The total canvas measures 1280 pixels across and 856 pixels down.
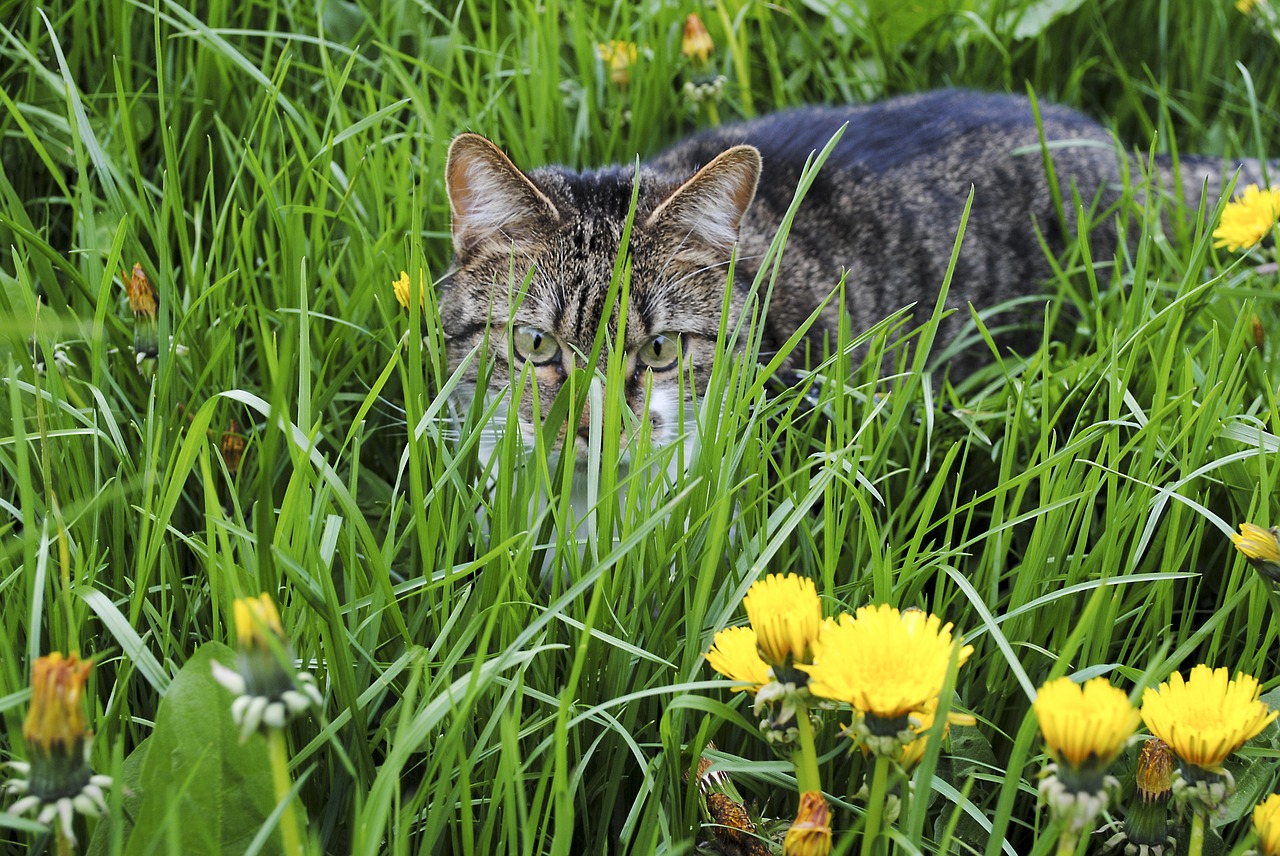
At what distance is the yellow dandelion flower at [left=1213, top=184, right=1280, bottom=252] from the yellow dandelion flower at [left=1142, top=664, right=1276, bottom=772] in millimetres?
1054

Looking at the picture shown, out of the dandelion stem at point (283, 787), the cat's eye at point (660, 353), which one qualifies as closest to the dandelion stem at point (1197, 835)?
the dandelion stem at point (283, 787)

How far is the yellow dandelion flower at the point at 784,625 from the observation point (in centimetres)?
88

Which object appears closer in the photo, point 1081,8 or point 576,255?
point 576,255

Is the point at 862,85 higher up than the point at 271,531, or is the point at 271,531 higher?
the point at 862,85

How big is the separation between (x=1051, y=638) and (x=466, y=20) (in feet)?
6.97

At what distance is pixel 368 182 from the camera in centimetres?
204

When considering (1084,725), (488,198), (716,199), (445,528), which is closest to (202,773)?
(445,528)

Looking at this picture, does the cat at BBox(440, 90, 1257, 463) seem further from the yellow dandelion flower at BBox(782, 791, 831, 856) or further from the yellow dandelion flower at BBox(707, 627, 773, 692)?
the yellow dandelion flower at BBox(782, 791, 831, 856)

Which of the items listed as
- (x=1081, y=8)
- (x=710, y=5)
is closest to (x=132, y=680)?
(x=710, y=5)

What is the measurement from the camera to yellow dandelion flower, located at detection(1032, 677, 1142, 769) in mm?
762

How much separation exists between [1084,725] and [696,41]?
2026 mm

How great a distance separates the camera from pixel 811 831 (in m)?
0.87

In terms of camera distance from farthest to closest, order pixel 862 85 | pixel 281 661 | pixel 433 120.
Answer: pixel 862 85 < pixel 433 120 < pixel 281 661

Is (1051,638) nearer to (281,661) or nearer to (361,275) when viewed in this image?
(281,661)
